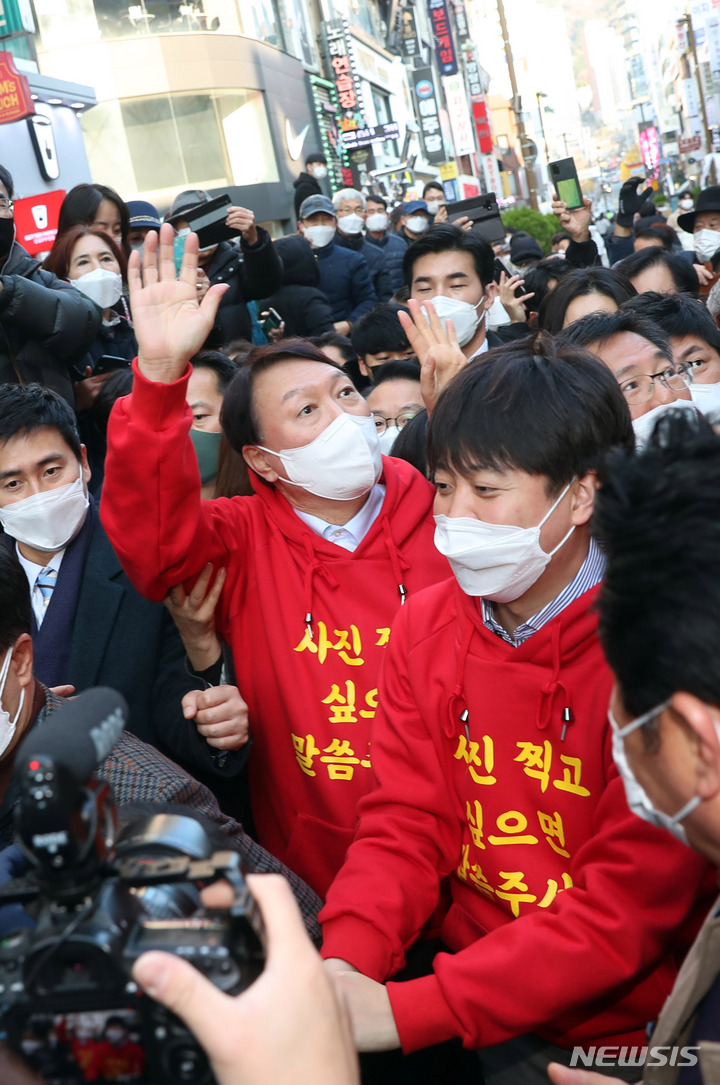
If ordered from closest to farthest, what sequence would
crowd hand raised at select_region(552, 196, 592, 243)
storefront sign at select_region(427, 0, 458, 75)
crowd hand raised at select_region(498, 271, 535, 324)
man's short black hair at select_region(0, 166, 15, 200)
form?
1. man's short black hair at select_region(0, 166, 15, 200)
2. crowd hand raised at select_region(498, 271, 535, 324)
3. crowd hand raised at select_region(552, 196, 592, 243)
4. storefront sign at select_region(427, 0, 458, 75)

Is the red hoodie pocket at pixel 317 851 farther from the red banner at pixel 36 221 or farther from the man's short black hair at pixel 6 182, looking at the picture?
the red banner at pixel 36 221

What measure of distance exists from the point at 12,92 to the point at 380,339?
845 cm

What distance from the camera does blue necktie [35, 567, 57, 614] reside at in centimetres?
307

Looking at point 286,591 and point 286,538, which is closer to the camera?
point 286,591

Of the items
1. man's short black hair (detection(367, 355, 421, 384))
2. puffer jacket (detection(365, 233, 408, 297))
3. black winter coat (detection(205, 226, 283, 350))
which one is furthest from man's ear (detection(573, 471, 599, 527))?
puffer jacket (detection(365, 233, 408, 297))

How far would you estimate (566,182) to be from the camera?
770 cm

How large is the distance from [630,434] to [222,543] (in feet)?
3.83

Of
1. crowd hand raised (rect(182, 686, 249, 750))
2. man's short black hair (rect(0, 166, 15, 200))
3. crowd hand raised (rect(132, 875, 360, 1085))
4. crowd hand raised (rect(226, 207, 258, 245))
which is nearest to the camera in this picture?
crowd hand raised (rect(132, 875, 360, 1085))

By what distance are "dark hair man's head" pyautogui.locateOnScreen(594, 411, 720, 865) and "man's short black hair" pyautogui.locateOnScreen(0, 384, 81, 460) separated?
6.96ft

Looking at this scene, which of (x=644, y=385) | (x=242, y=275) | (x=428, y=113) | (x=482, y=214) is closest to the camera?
(x=644, y=385)

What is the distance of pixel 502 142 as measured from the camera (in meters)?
81.6

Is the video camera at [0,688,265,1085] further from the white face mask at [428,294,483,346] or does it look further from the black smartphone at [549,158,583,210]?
the black smartphone at [549,158,583,210]

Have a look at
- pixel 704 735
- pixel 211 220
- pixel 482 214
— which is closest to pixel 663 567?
pixel 704 735

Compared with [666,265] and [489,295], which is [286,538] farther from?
[666,265]
